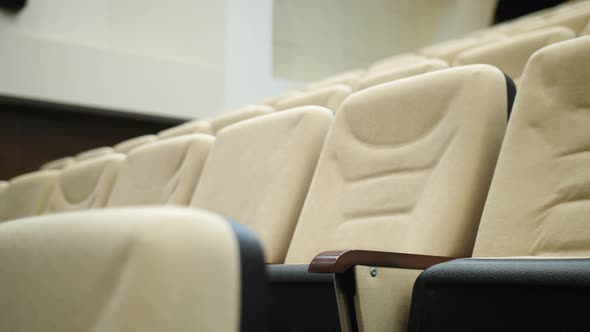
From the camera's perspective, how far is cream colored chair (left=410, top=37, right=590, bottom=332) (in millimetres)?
176

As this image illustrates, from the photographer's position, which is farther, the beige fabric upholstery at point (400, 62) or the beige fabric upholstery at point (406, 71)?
the beige fabric upholstery at point (400, 62)

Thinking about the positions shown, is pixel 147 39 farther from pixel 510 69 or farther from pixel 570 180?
pixel 570 180

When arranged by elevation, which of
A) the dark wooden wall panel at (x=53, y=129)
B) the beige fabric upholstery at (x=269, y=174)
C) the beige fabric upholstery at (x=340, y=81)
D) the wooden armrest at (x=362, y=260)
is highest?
the wooden armrest at (x=362, y=260)

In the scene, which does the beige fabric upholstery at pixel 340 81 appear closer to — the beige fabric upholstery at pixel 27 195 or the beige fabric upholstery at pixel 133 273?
the beige fabric upholstery at pixel 27 195

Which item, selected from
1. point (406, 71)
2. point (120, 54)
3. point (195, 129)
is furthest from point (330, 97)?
point (120, 54)

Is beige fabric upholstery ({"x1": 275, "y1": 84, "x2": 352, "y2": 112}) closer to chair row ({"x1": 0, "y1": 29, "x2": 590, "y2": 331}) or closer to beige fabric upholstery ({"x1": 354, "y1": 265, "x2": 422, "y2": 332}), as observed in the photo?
chair row ({"x1": 0, "y1": 29, "x2": 590, "y2": 331})

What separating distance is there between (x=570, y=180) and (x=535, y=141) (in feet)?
0.07

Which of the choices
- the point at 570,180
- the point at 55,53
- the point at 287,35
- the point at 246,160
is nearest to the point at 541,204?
the point at 570,180

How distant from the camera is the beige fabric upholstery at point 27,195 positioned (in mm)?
559

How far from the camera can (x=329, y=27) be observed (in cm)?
137

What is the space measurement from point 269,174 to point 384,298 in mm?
133

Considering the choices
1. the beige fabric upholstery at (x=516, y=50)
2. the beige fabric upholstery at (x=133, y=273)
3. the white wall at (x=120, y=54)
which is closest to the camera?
the beige fabric upholstery at (x=133, y=273)

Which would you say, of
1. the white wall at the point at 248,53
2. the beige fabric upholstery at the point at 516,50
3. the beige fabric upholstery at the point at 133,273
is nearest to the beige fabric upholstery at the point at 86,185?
the beige fabric upholstery at the point at 516,50

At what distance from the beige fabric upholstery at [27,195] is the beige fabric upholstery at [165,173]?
0.14m
